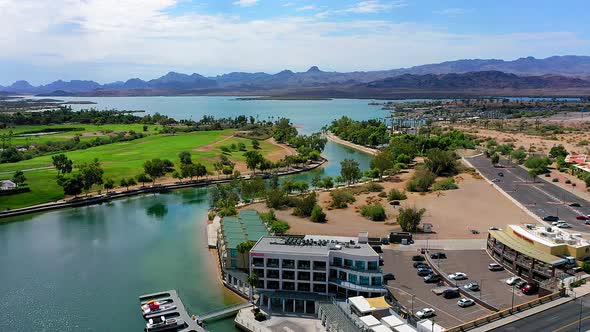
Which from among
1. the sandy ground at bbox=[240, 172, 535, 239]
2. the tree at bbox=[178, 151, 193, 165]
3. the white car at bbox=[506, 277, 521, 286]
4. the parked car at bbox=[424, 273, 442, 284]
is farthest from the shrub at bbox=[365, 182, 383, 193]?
the tree at bbox=[178, 151, 193, 165]

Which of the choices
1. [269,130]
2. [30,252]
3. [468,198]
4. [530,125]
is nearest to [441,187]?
[468,198]

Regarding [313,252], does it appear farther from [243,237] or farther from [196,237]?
[196,237]

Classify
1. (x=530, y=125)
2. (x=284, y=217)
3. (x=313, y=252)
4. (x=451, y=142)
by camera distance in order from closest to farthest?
(x=313, y=252) < (x=284, y=217) < (x=451, y=142) < (x=530, y=125)

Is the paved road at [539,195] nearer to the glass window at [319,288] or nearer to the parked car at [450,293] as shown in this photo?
the parked car at [450,293]

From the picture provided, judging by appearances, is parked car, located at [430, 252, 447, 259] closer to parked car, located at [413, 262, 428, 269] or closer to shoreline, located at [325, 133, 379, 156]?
parked car, located at [413, 262, 428, 269]

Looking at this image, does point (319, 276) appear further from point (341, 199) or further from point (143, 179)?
point (143, 179)

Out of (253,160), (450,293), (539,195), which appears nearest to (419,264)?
(450,293)
